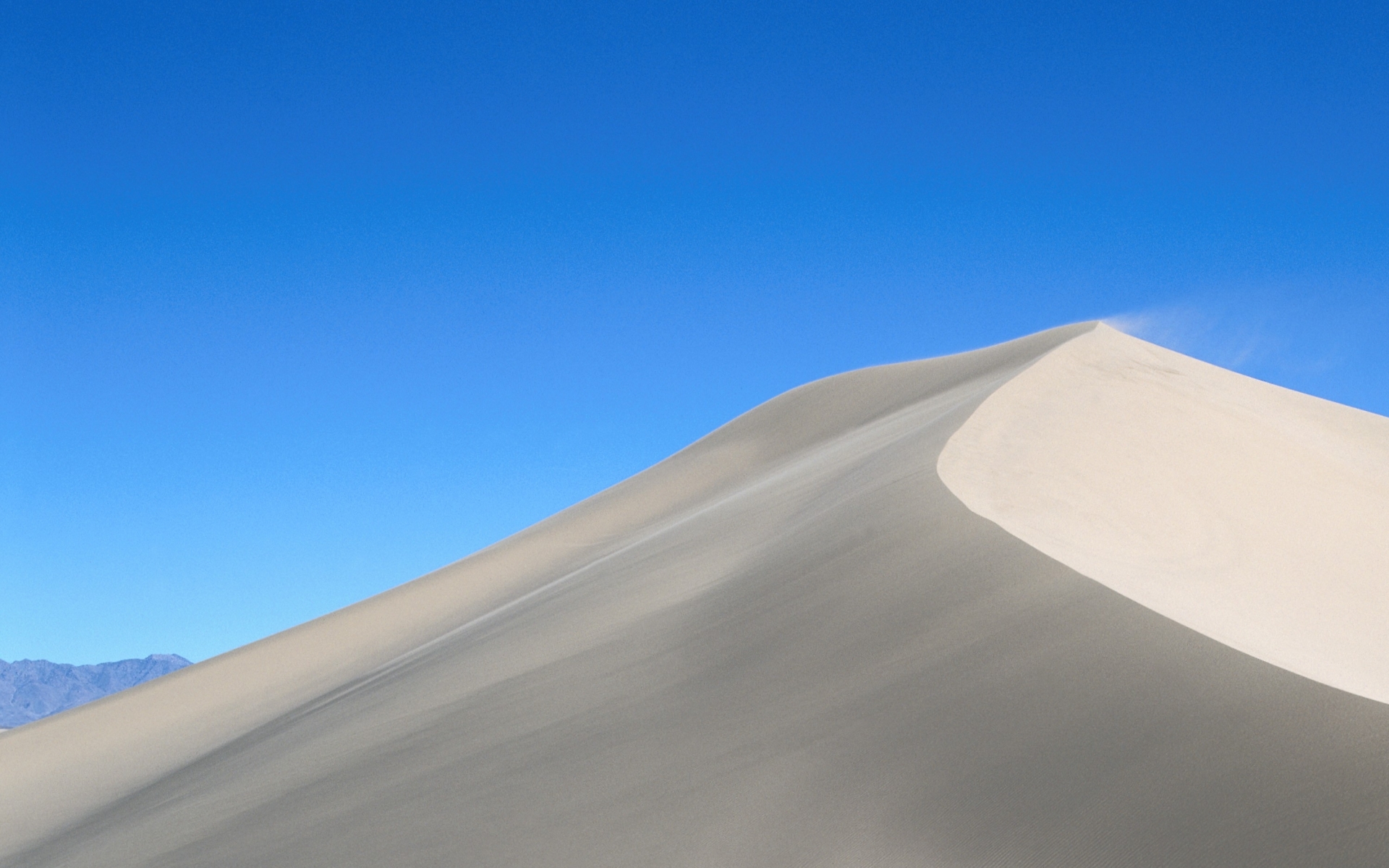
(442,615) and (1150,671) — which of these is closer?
(1150,671)

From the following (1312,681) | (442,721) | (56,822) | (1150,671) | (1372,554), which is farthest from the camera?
(56,822)

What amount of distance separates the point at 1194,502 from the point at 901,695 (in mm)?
4577

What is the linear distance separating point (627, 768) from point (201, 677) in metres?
11.9

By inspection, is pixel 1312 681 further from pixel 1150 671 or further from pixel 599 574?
pixel 599 574

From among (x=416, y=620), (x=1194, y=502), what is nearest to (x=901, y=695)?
(x=1194, y=502)

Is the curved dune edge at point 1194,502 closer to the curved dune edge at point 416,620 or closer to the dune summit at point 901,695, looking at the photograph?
the dune summit at point 901,695

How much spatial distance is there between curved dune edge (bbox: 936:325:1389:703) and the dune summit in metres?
0.05

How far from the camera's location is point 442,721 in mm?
7789

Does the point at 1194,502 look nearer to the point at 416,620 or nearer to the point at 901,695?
the point at 901,695

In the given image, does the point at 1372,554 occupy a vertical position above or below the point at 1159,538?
below

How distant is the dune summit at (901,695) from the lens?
13.6 ft

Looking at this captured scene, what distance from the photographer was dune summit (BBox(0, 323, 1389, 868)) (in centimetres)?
414

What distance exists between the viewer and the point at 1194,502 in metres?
8.95

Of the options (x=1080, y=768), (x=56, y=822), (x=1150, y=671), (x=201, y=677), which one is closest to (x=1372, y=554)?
(x=1150, y=671)
